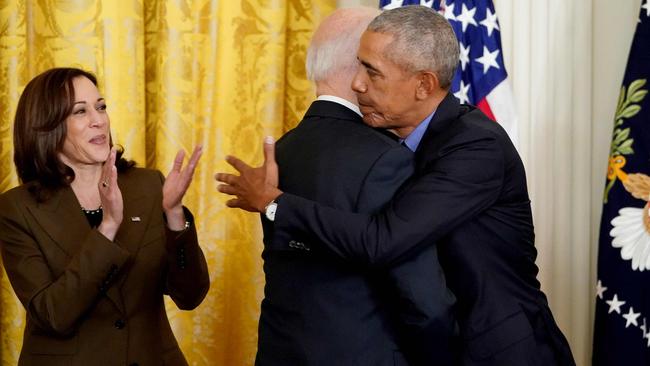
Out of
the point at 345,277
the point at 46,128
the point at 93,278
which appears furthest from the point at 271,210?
the point at 46,128

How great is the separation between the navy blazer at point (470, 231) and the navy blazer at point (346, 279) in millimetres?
56

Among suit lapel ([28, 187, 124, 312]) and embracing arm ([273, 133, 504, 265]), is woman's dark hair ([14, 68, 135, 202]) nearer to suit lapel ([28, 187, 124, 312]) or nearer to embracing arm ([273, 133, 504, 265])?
suit lapel ([28, 187, 124, 312])

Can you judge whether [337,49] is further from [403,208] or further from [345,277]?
[345,277]

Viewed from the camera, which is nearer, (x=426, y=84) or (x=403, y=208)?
(x=403, y=208)

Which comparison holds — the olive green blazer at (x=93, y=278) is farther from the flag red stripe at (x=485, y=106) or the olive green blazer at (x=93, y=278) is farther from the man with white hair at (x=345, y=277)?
the flag red stripe at (x=485, y=106)

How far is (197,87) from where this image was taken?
4.55 m

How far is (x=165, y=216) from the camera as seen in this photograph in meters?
2.70

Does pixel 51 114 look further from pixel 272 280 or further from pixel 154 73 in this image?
pixel 154 73

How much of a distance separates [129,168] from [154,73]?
5.26 ft

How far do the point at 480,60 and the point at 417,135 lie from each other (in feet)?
5.11

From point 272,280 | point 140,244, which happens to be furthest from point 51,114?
point 272,280

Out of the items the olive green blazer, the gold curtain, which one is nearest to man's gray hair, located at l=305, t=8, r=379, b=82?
the olive green blazer

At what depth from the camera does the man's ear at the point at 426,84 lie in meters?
2.34

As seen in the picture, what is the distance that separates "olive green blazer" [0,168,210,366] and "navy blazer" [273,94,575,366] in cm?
70
